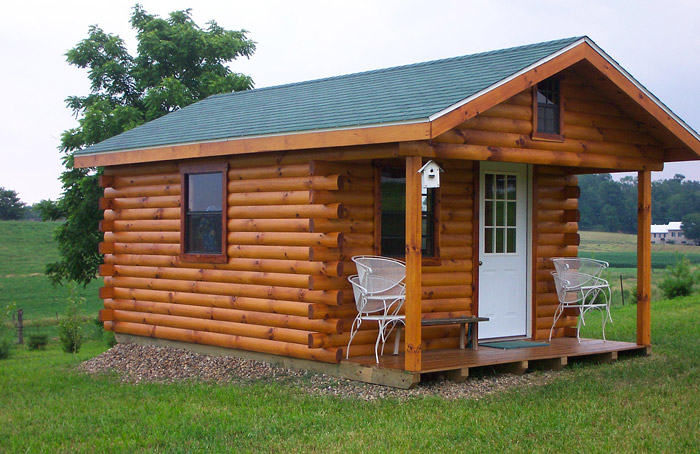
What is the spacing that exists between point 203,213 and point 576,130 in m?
5.09

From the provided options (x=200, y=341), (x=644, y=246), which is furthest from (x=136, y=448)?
(x=644, y=246)

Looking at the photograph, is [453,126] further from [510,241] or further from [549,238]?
[549,238]

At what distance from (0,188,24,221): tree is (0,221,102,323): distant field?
1765mm

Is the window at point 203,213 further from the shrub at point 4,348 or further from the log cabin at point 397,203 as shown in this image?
the shrub at point 4,348

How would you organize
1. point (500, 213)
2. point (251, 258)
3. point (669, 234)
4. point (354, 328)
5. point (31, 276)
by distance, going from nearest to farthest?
1. point (354, 328)
2. point (251, 258)
3. point (500, 213)
4. point (31, 276)
5. point (669, 234)

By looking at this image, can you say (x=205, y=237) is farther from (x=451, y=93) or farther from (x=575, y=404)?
(x=575, y=404)

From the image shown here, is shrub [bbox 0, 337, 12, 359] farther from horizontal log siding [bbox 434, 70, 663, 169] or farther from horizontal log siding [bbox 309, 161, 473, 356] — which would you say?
horizontal log siding [bbox 434, 70, 663, 169]

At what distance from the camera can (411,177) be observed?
333 inches

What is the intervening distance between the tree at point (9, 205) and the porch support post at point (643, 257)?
142ft

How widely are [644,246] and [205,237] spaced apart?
5.94 meters

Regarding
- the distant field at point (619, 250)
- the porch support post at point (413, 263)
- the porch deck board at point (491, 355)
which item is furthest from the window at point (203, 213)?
the distant field at point (619, 250)

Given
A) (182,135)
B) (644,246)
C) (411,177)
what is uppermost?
(182,135)

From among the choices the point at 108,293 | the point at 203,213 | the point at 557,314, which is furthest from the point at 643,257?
the point at 108,293

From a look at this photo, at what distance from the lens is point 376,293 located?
9297 mm
